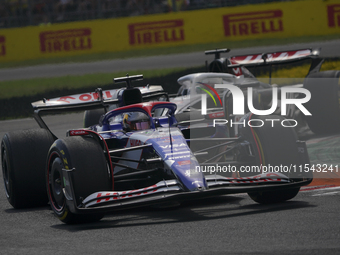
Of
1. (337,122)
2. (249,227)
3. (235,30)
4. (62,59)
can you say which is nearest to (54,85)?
(62,59)

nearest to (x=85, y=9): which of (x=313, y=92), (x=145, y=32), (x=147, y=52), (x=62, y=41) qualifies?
(x=62, y=41)

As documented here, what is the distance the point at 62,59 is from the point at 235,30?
610cm

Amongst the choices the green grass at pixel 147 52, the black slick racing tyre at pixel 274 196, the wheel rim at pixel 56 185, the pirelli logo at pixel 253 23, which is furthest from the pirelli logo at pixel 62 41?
the black slick racing tyre at pixel 274 196

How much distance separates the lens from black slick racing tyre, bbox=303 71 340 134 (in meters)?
9.96

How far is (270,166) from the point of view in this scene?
18.7 feet

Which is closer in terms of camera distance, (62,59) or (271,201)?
(271,201)

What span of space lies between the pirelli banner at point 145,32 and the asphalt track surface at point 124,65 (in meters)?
0.64

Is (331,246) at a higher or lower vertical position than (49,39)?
lower

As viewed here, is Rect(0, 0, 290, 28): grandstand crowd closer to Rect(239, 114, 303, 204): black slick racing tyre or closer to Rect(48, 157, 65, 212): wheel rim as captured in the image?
Rect(239, 114, 303, 204): black slick racing tyre

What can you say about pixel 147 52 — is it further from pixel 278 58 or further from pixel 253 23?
pixel 278 58

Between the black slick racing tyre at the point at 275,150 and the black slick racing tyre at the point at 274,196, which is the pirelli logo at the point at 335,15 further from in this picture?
the black slick racing tyre at the point at 274,196

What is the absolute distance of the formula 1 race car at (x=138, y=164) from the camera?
4992 millimetres

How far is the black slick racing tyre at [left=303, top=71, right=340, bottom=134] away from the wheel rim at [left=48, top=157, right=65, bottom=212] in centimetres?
585

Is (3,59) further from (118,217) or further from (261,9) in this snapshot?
(118,217)
